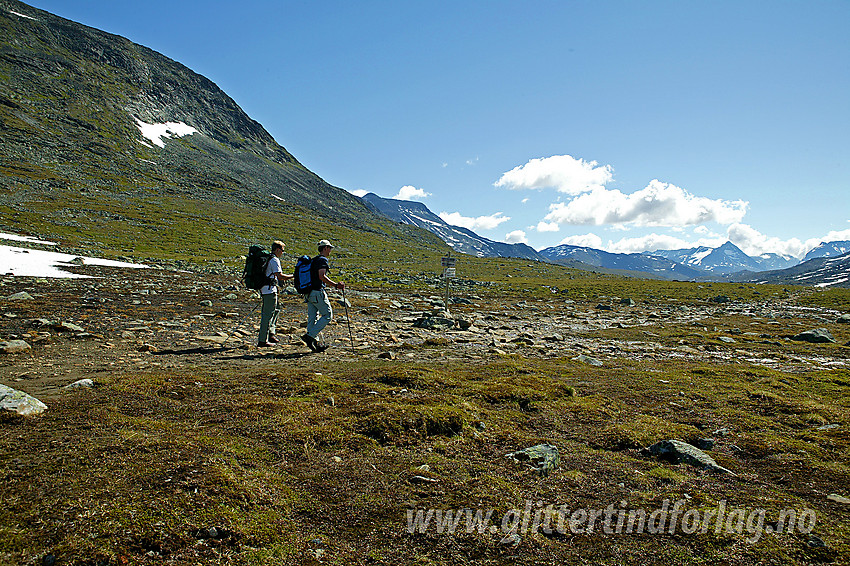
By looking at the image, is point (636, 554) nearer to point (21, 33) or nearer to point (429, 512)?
point (429, 512)

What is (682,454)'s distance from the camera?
6008 millimetres

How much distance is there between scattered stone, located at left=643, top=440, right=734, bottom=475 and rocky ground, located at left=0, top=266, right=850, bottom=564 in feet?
0.11

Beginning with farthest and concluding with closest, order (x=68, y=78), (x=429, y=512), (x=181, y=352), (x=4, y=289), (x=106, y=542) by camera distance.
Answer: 1. (x=68, y=78)
2. (x=4, y=289)
3. (x=181, y=352)
4. (x=429, y=512)
5. (x=106, y=542)

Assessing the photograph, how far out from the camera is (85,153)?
394 feet

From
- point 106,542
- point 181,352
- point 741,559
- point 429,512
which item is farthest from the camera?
point 181,352

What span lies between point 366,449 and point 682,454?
15.3 ft

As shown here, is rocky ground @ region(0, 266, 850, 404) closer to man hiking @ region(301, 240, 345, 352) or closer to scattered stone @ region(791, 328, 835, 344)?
scattered stone @ region(791, 328, 835, 344)

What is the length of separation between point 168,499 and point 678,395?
10145mm

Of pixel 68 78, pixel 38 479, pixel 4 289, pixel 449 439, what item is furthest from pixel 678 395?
pixel 68 78

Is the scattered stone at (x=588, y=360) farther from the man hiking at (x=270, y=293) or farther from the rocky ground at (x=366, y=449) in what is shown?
the man hiking at (x=270, y=293)

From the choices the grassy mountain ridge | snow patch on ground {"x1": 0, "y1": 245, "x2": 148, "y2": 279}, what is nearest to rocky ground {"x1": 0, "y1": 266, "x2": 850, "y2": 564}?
snow patch on ground {"x1": 0, "y1": 245, "x2": 148, "y2": 279}

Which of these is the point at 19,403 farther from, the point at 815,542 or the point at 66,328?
the point at 815,542

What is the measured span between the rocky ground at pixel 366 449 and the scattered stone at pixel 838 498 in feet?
0.07

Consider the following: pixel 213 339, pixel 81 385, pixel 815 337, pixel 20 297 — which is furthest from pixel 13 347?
pixel 815 337
